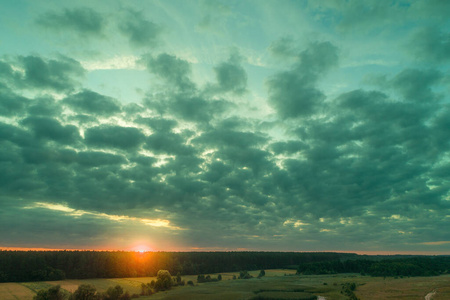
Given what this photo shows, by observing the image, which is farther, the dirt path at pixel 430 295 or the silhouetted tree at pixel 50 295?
the silhouetted tree at pixel 50 295

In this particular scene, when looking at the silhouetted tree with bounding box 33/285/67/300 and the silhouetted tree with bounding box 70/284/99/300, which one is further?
the silhouetted tree with bounding box 70/284/99/300

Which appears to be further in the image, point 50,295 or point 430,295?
point 50,295

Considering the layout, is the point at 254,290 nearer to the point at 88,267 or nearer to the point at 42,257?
the point at 88,267

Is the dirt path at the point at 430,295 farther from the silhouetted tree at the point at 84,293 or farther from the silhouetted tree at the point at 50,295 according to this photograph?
the silhouetted tree at the point at 50,295

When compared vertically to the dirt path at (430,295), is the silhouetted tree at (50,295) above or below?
below

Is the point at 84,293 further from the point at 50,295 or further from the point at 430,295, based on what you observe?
the point at 430,295

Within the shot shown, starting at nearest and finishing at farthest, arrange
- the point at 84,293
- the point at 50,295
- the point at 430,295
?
the point at 430,295
the point at 50,295
the point at 84,293

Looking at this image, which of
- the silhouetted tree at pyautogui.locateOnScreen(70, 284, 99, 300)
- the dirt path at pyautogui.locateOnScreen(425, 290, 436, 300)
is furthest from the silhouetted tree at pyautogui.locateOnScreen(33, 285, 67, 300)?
the dirt path at pyautogui.locateOnScreen(425, 290, 436, 300)

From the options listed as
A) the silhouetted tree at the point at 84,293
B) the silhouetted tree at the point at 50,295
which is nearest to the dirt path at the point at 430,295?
the silhouetted tree at the point at 84,293

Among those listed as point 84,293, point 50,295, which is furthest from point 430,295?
point 50,295

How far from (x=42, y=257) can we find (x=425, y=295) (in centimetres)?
19658

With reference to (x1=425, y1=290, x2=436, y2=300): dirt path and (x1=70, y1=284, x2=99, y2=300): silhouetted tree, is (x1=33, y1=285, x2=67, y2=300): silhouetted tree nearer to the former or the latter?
(x1=70, y1=284, x2=99, y2=300): silhouetted tree

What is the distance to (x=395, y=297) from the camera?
94.5 meters

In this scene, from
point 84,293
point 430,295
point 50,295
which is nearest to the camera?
point 430,295
